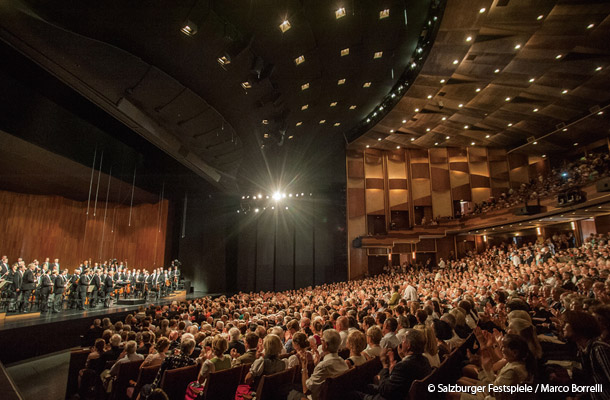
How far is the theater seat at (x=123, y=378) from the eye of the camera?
3186 mm

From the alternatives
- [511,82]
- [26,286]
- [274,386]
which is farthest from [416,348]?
[511,82]

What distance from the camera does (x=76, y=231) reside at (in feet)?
40.2

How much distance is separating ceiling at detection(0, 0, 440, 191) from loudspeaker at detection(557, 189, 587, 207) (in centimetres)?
690

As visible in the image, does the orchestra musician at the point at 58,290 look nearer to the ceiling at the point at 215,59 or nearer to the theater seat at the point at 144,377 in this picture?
the ceiling at the point at 215,59

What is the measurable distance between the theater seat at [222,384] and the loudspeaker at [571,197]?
474 inches

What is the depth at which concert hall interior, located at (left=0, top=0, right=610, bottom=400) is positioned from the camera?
292 centimetres

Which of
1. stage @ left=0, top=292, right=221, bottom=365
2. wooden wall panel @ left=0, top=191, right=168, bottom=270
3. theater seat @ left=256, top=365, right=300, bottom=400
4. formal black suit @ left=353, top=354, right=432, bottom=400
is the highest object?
wooden wall panel @ left=0, top=191, right=168, bottom=270

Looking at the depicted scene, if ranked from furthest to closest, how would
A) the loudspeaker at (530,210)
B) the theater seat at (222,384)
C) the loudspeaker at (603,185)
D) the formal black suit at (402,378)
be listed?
1. the loudspeaker at (530,210)
2. the loudspeaker at (603,185)
3. the theater seat at (222,384)
4. the formal black suit at (402,378)

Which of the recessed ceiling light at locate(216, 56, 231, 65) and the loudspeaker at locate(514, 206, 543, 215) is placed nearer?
the recessed ceiling light at locate(216, 56, 231, 65)

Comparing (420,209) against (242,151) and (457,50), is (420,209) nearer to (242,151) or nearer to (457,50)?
(457,50)

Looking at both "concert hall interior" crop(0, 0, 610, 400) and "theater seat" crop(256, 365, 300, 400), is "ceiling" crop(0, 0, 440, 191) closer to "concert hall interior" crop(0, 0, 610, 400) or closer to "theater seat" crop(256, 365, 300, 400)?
"concert hall interior" crop(0, 0, 610, 400)

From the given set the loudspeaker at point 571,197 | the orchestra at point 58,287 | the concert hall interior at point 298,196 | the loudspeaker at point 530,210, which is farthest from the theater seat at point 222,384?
the loudspeaker at point 530,210

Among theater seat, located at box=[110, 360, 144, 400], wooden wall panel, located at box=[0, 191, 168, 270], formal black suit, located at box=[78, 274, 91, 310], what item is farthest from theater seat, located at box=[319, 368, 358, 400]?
wooden wall panel, located at box=[0, 191, 168, 270]

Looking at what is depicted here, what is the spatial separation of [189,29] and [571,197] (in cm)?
1211
